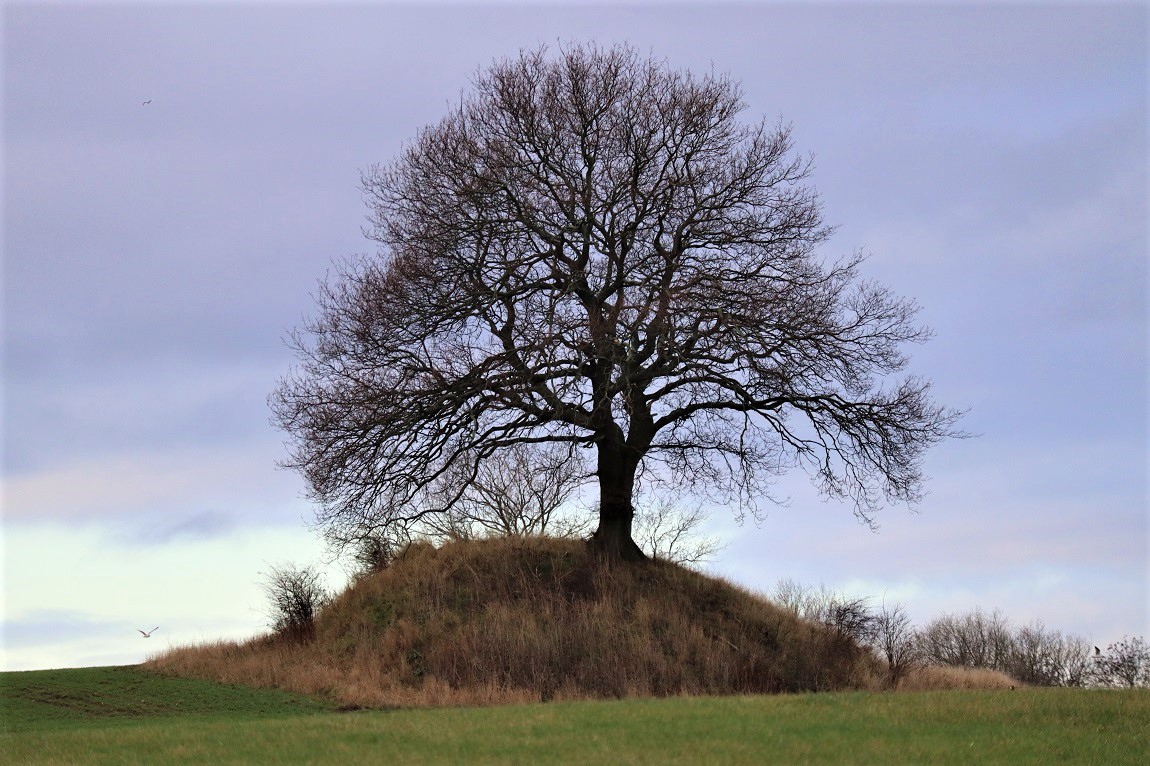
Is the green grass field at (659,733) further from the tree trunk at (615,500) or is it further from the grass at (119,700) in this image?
the tree trunk at (615,500)

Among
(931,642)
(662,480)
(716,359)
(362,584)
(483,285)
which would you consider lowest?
(931,642)

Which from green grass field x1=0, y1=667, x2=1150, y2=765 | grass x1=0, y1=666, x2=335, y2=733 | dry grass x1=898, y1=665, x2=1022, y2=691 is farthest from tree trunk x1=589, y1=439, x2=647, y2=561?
green grass field x1=0, y1=667, x2=1150, y2=765

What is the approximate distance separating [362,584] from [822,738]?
1629cm

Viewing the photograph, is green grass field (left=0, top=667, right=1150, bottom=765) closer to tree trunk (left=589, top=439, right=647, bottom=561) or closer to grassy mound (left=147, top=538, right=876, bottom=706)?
grassy mound (left=147, top=538, right=876, bottom=706)

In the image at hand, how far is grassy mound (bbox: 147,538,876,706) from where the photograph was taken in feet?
68.9

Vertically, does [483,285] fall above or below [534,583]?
above

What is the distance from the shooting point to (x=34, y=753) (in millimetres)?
13883

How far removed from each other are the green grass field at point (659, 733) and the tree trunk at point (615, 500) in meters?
8.97

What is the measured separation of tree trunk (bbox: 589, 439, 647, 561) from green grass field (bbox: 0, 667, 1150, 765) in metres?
8.97

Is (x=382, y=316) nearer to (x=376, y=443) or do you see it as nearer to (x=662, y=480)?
(x=376, y=443)

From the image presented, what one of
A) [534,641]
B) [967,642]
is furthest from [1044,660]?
[534,641]

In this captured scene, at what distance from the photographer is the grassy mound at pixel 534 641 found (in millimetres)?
21000

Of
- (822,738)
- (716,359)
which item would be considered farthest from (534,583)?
(822,738)

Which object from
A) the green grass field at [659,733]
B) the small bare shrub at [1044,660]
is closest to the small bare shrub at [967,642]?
the small bare shrub at [1044,660]
